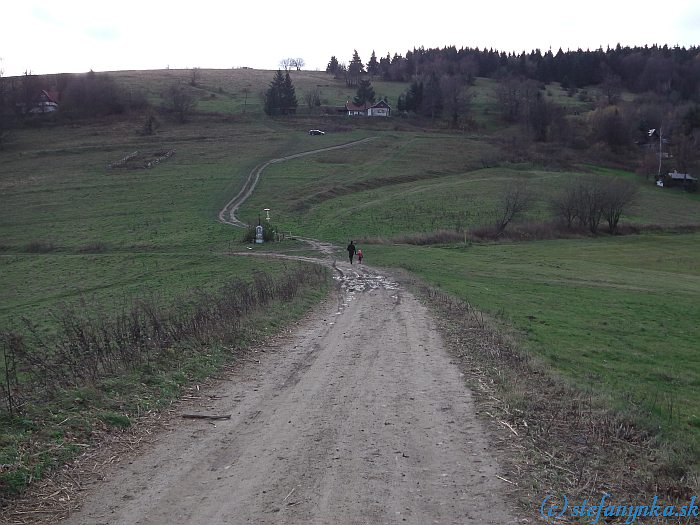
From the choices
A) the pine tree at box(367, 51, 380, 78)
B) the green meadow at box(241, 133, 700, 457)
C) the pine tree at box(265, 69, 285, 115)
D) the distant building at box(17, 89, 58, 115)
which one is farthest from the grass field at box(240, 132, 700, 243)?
the pine tree at box(367, 51, 380, 78)

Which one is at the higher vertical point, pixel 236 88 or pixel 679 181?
pixel 236 88

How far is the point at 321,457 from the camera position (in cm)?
846

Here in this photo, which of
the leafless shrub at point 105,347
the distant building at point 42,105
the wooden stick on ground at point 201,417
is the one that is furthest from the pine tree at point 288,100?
the wooden stick on ground at point 201,417

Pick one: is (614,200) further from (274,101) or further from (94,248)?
(274,101)

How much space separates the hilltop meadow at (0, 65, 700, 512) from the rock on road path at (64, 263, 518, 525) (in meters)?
1.22

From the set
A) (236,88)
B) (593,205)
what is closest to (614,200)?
(593,205)

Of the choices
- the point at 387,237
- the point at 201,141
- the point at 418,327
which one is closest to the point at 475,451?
the point at 418,327

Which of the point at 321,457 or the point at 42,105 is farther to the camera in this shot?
the point at 42,105

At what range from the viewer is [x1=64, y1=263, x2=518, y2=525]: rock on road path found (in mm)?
6973

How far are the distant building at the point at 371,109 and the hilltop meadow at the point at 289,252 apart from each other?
583cm

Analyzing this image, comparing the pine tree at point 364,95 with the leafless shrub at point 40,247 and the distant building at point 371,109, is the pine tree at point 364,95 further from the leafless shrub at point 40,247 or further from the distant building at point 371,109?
the leafless shrub at point 40,247

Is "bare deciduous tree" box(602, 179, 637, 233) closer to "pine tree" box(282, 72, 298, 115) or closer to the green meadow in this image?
the green meadow

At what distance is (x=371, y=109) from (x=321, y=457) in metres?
128

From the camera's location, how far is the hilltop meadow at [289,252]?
457 inches
